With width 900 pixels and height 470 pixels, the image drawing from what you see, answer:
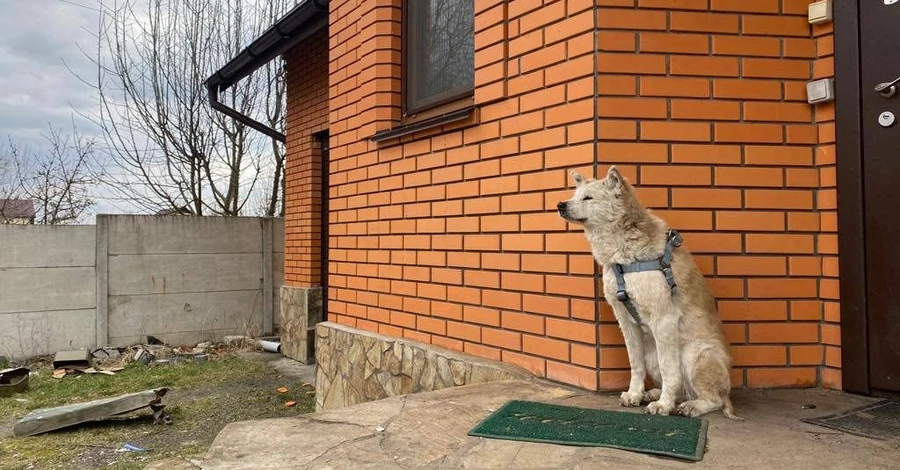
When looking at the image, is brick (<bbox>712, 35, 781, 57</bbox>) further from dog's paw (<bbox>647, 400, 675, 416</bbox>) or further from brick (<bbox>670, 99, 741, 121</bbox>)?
dog's paw (<bbox>647, 400, 675, 416</bbox>)

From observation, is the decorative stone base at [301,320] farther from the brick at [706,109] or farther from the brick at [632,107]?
the brick at [706,109]

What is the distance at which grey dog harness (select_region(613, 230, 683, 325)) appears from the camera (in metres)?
2.48

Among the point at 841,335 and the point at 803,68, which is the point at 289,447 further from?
the point at 803,68

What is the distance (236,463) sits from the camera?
205 cm

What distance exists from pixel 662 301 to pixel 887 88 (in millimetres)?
1560

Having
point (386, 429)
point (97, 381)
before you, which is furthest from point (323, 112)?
point (386, 429)

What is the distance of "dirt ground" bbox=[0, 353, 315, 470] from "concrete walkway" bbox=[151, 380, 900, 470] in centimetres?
115

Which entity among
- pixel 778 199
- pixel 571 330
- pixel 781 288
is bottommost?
pixel 571 330

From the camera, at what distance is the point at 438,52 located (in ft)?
13.7

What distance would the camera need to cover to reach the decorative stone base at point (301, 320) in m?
7.84

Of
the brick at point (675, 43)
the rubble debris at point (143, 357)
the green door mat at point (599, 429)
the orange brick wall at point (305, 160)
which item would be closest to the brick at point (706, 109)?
the brick at point (675, 43)

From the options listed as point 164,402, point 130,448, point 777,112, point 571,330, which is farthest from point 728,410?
point 164,402

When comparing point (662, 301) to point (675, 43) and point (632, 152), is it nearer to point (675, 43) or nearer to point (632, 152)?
point (632, 152)

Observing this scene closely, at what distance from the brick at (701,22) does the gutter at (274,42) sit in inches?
167
